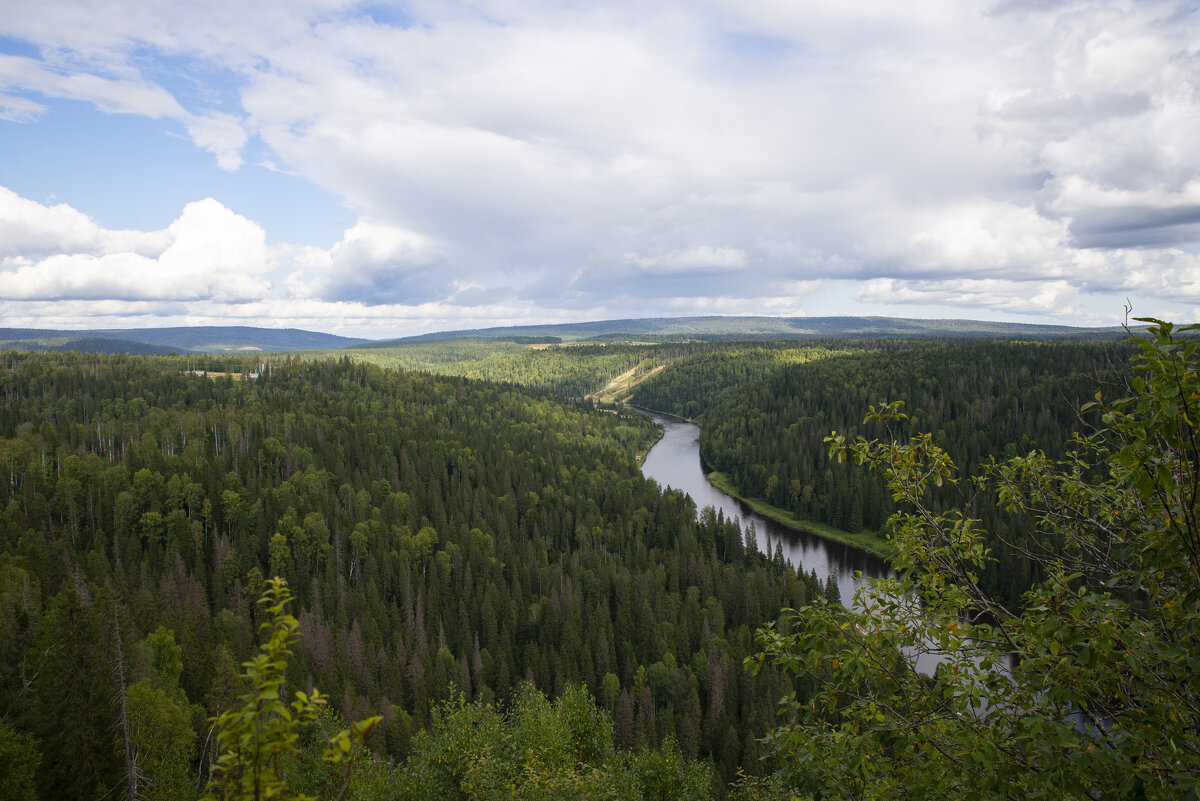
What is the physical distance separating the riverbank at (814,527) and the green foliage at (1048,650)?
94990 mm

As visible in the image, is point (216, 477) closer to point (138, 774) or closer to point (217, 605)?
point (217, 605)

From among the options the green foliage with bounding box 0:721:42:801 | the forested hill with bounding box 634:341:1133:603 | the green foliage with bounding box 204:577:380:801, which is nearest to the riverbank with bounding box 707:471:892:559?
the forested hill with bounding box 634:341:1133:603

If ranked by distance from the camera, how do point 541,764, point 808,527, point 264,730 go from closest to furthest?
point 264,730 < point 541,764 < point 808,527

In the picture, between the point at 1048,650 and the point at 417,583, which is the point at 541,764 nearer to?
the point at 1048,650

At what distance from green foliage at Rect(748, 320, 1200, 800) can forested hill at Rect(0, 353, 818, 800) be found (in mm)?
37355

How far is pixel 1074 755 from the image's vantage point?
6.34m

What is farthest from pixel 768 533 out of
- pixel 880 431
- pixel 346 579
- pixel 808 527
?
pixel 346 579

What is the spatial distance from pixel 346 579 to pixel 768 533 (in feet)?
247

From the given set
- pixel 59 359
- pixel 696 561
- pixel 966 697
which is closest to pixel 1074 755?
pixel 966 697

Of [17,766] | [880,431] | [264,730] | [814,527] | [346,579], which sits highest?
[264,730]

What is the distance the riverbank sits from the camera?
352ft

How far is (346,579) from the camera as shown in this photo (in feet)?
288

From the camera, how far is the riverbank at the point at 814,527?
10719 centimetres

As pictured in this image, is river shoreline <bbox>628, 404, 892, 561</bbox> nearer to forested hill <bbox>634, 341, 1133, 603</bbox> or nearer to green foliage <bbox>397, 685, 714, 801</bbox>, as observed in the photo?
forested hill <bbox>634, 341, 1133, 603</bbox>
